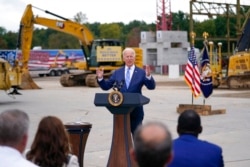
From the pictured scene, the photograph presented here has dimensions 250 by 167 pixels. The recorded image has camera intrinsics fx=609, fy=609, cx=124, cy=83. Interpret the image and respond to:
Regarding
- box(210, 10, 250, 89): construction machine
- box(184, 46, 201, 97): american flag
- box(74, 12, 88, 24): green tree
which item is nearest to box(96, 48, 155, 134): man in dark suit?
box(184, 46, 201, 97): american flag

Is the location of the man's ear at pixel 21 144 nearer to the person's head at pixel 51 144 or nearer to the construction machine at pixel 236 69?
the person's head at pixel 51 144

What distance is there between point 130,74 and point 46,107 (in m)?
12.9

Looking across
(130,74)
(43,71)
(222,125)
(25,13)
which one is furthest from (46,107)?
(43,71)

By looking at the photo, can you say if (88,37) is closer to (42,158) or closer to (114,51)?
(114,51)

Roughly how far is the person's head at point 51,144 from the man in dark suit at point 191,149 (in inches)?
33.9

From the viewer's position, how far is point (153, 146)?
3.00 m

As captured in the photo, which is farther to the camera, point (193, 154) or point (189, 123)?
point (189, 123)

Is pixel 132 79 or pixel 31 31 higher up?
pixel 31 31

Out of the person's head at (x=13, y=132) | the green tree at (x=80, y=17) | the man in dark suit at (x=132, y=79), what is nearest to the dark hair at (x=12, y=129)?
the person's head at (x=13, y=132)

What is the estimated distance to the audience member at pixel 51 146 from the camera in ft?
15.3

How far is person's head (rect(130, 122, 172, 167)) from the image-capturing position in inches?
118

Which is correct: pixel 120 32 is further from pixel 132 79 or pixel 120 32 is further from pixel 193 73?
pixel 132 79

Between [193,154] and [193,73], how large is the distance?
44.1 feet

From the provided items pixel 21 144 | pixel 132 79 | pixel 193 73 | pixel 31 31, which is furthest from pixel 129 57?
pixel 31 31
